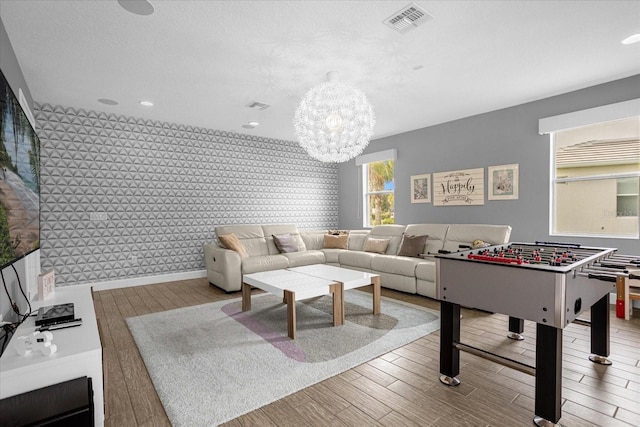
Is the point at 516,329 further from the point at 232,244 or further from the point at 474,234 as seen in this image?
the point at 232,244

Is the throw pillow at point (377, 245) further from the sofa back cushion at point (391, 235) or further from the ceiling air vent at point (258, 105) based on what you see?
the ceiling air vent at point (258, 105)

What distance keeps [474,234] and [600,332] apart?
1962 mm

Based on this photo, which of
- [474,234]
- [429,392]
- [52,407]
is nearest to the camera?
[52,407]

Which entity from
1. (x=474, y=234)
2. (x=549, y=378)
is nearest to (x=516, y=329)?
(x=549, y=378)

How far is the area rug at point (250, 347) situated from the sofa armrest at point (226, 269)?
16.9 inches

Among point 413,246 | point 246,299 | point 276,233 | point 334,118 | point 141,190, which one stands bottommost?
point 246,299

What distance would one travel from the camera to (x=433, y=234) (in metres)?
4.62

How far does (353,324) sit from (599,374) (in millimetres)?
Answer: 1818

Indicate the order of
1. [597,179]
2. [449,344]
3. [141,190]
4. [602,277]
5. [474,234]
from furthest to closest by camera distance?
1. [141,190]
2. [474,234]
3. [597,179]
4. [449,344]
5. [602,277]

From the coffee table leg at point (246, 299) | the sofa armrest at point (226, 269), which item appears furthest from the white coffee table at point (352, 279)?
the sofa armrest at point (226, 269)

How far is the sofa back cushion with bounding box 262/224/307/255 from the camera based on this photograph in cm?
537

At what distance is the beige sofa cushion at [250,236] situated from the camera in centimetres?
508

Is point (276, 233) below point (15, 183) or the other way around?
below

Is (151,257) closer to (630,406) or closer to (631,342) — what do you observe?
(630,406)
